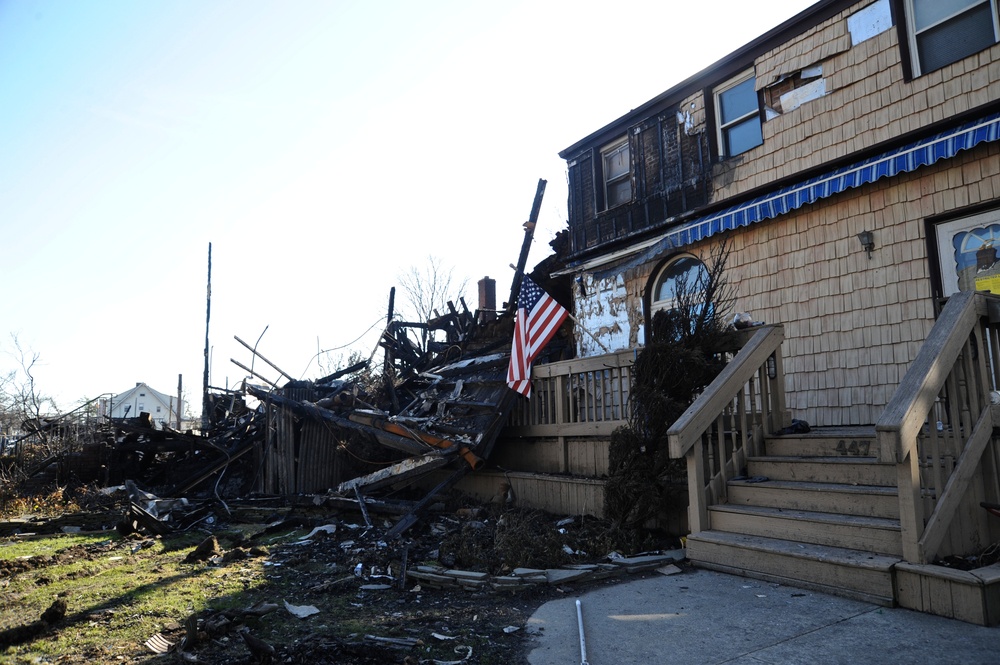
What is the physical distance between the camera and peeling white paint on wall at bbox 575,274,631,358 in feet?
40.5

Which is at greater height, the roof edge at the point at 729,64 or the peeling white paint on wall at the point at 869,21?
the roof edge at the point at 729,64

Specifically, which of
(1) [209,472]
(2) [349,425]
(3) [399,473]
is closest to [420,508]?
(3) [399,473]

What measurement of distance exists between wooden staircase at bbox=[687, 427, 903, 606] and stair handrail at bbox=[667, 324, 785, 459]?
26.8 inches

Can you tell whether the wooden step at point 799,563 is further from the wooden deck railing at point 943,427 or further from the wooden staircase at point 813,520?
the wooden deck railing at point 943,427

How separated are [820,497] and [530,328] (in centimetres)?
428

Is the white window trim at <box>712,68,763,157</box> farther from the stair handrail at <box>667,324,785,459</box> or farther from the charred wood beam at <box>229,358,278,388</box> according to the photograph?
the charred wood beam at <box>229,358,278,388</box>

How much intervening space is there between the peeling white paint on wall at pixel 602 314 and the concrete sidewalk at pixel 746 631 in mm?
7556

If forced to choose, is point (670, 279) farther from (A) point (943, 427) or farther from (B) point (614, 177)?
(A) point (943, 427)

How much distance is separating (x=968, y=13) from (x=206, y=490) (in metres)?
14.7

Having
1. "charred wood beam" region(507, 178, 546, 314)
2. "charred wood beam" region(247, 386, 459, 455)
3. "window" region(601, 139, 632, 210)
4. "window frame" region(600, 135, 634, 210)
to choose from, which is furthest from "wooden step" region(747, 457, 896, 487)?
"charred wood beam" region(507, 178, 546, 314)

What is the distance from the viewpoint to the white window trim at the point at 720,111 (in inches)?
419

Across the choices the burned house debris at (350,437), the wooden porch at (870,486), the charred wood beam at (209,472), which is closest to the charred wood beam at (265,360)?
the burned house debris at (350,437)

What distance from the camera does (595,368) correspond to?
8.11m

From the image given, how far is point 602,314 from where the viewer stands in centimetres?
1289
